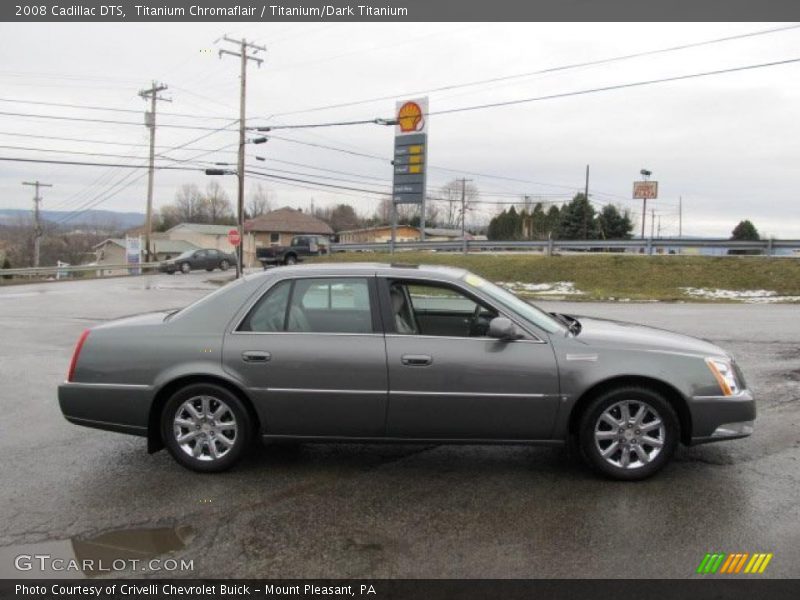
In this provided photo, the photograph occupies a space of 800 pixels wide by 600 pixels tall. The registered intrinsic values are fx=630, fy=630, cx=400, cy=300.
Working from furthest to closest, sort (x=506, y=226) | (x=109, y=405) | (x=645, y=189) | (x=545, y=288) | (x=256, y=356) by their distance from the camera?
(x=506, y=226)
(x=645, y=189)
(x=545, y=288)
(x=109, y=405)
(x=256, y=356)

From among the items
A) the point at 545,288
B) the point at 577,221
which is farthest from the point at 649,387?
the point at 577,221

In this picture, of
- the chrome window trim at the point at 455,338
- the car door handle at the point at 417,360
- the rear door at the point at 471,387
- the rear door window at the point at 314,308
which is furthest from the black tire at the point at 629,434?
the rear door window at the point at 314,308

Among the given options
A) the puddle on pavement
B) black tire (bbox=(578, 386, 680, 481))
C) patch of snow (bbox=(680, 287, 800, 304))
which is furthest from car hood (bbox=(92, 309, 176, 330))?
patch of snow (bbox=(680, 287, 800, 304))

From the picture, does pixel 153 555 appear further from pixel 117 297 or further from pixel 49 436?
pixel 117 297

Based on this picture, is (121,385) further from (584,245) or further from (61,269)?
(61,269)

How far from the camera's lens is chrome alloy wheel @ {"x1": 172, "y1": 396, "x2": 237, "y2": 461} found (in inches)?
174

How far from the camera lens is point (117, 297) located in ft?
74.9

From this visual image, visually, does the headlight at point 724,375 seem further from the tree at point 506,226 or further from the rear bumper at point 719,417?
the tree at point 506,226

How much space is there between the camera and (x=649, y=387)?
4.29 metres

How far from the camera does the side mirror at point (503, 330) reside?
14.0 feet

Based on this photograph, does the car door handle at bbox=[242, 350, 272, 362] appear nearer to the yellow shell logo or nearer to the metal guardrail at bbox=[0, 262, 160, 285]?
the yellow shell logo

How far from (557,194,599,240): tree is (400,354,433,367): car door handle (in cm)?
5767

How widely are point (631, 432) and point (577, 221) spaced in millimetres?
59845

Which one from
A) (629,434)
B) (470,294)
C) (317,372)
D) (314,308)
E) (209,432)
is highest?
(470,294)
